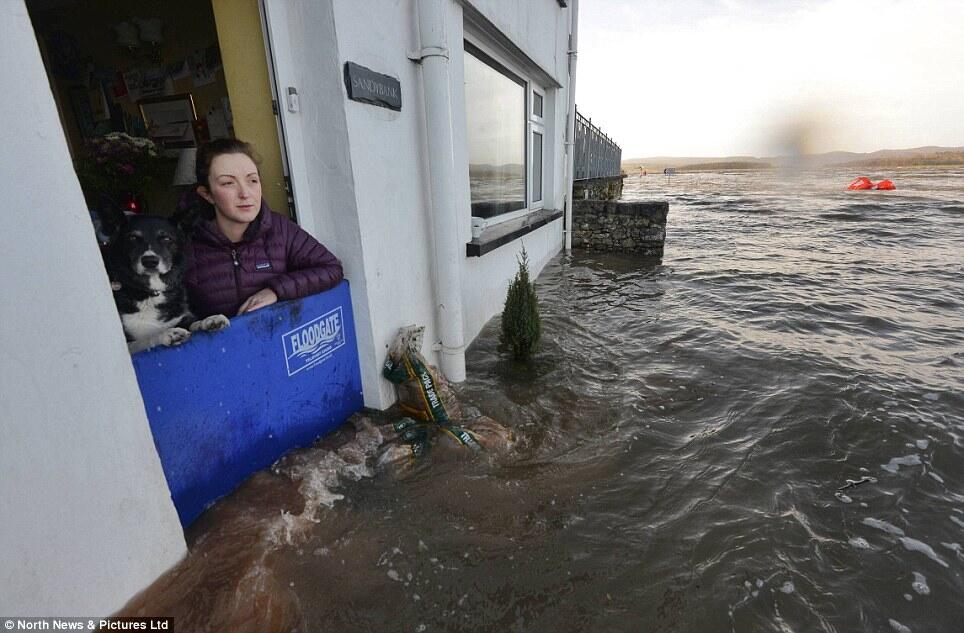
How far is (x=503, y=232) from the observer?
5.44 metres

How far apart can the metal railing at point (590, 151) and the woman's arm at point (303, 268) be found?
32.2 ft

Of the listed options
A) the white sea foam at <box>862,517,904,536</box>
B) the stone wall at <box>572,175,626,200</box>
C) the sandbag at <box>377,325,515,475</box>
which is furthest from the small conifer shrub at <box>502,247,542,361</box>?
the stone wall at <box>572,175,626,200</box>

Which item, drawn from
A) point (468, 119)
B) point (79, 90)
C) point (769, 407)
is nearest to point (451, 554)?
point (769, 407)

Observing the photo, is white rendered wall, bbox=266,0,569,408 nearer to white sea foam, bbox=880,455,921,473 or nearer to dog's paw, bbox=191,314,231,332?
dog's paw, bbox=191,314,231,332

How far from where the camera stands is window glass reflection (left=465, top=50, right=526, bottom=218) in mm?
5004

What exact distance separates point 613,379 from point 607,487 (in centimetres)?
163

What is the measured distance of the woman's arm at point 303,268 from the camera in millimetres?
2572

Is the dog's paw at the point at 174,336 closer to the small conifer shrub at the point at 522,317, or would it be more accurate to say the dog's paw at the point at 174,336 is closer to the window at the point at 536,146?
the small conifer shrub at the point at 522,317

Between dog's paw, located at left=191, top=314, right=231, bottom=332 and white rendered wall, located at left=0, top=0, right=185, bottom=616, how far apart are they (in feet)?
1.64

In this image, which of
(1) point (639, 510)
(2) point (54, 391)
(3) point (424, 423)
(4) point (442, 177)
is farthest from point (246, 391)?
(1) point (639, 510)

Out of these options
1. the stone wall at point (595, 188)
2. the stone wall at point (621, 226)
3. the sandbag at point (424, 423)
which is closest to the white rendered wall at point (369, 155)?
the sandbag at point (424, 423)

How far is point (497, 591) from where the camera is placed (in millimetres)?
2057

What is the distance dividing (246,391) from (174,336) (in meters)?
0.53

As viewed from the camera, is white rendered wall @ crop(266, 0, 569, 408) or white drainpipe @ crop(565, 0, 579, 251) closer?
white rendered wall @ crop(266, 0, 569, 408)
